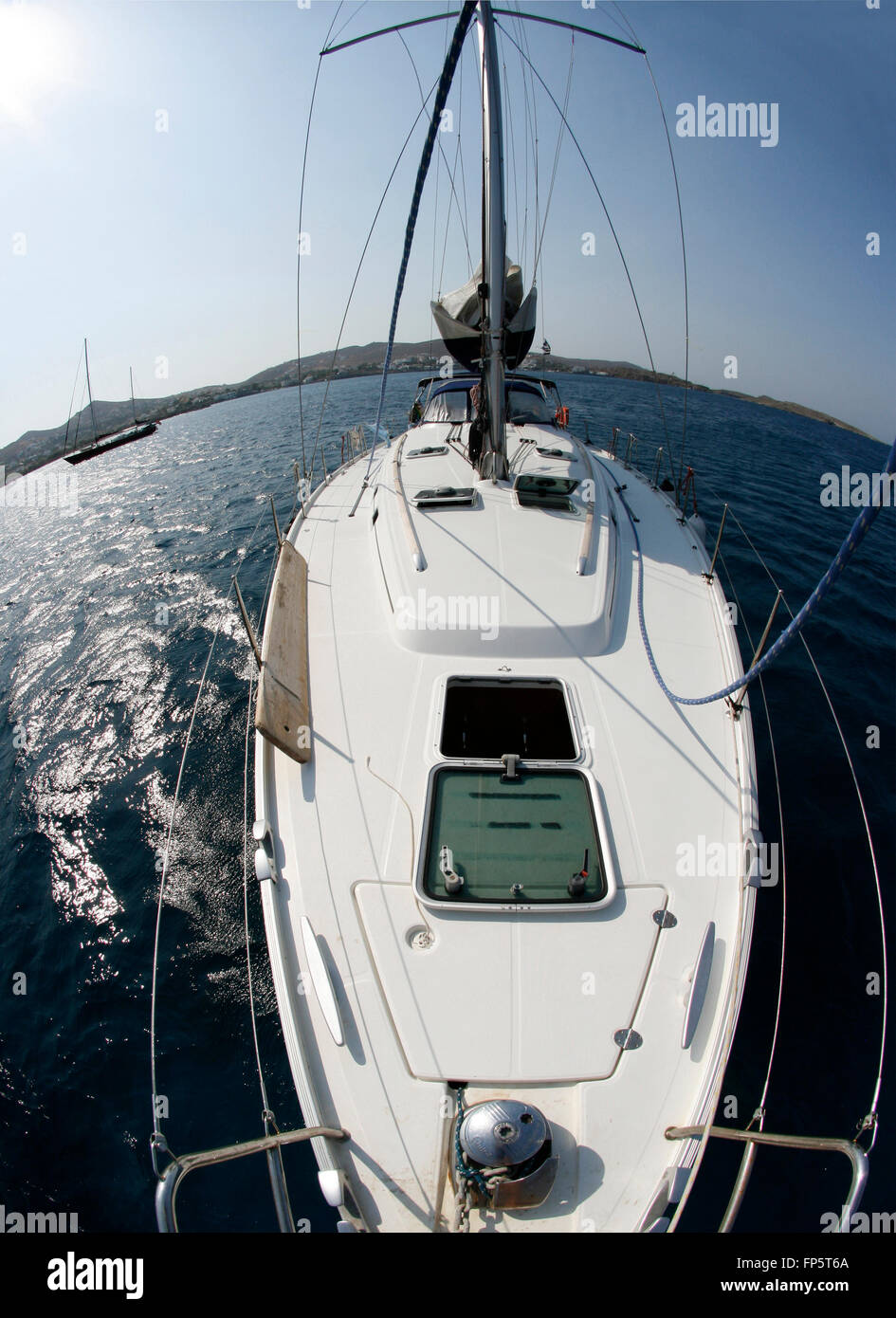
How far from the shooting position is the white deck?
3318mm

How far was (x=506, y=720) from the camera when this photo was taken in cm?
641

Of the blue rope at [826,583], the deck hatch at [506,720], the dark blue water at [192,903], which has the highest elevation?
the blue rope at [826,583]

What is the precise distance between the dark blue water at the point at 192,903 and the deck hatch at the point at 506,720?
10.1 ft

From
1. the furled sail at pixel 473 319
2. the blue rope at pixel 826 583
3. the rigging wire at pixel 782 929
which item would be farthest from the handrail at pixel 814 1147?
the furled sail at pixel 473 319

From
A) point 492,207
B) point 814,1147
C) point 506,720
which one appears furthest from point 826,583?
point 492,207

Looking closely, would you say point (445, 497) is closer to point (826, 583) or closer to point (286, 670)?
point (286, 670)

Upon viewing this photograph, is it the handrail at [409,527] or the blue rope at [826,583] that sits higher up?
the handrail at [409,527]

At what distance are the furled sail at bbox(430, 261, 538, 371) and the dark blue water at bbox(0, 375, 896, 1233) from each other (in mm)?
7388

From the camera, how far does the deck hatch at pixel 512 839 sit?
14.3 ft

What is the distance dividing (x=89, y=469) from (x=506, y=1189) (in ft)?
130

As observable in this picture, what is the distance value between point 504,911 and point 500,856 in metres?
0.47

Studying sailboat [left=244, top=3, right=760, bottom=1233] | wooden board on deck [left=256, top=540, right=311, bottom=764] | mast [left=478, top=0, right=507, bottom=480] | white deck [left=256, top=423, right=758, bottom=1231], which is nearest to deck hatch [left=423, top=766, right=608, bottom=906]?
sailboat [left=244, top=3, right=760, bottom=1233]

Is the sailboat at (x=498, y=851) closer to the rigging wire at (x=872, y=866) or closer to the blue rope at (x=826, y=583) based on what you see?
the blue rope at (x=826, y=583)

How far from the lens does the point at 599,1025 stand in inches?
145
